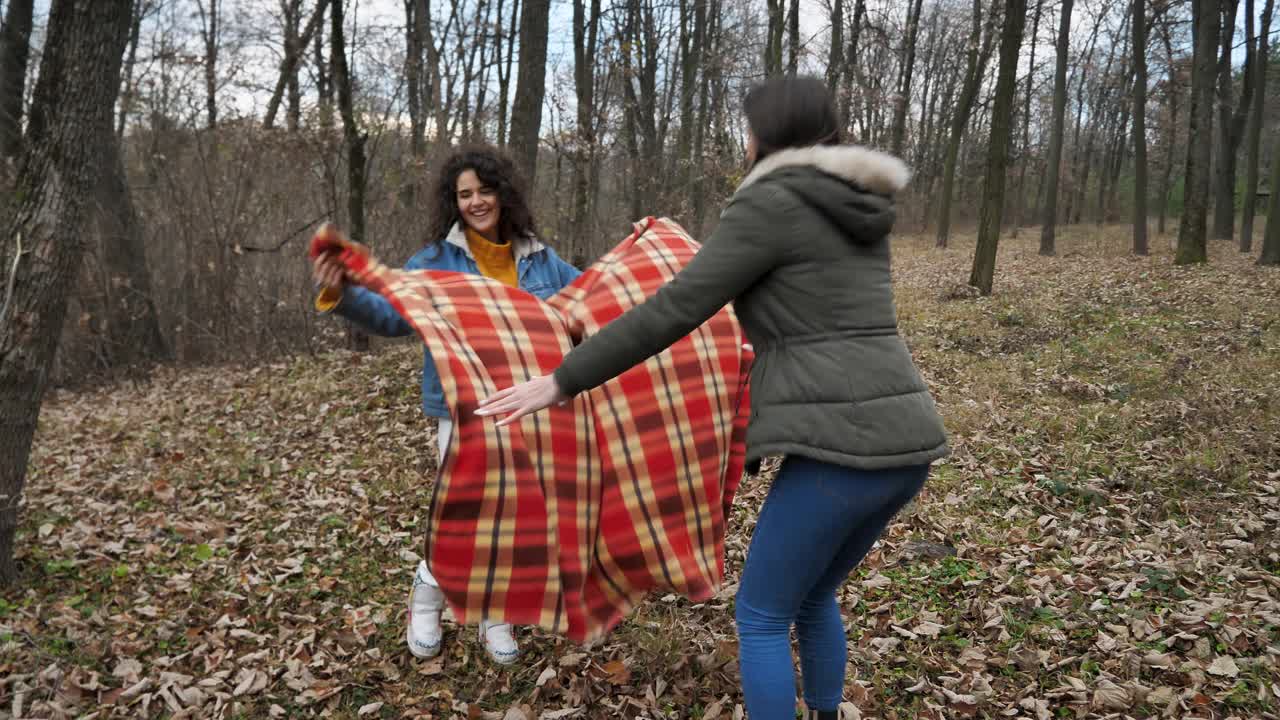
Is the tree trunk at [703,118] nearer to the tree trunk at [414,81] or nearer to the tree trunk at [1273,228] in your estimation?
the tree trunk at [414,81]

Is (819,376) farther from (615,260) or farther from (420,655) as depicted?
(420,655)

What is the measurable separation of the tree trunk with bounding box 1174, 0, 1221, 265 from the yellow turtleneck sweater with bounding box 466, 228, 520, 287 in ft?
50.5

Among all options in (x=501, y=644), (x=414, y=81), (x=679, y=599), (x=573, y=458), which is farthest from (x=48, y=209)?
(x=414, y=81)

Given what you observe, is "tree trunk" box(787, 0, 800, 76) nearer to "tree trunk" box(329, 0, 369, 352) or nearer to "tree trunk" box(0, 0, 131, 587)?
"tree trunk" box(329, 0, 369, 352)

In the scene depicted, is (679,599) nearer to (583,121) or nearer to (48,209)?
(48,209)

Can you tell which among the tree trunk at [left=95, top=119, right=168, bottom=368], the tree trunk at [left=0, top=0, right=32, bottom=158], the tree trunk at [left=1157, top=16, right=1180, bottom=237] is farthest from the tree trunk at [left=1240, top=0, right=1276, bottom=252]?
the tree trunk at [left=0, top=0, right=32, bottom=158]

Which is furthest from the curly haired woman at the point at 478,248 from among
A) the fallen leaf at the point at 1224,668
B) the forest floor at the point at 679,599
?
the fallen leaf at the point at 1224,668

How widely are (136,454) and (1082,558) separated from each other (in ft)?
23.6

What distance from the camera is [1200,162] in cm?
1459

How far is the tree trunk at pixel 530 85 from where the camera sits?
28.0 feet

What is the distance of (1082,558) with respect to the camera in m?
4.27

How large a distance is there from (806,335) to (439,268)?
183 cm

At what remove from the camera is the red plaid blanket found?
236 centimetres

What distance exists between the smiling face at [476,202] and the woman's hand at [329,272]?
2.51 ft
